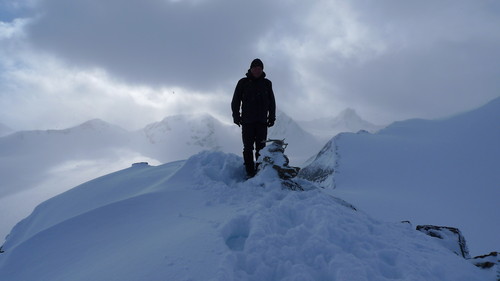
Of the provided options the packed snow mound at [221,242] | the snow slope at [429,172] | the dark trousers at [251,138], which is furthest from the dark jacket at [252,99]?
the snow slope at [429,172]

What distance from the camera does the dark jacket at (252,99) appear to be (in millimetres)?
6664

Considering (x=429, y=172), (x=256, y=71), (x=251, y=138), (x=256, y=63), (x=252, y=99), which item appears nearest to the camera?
(x=256, y=63)

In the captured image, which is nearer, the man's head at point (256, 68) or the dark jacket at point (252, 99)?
the man's head at point (256, 68)

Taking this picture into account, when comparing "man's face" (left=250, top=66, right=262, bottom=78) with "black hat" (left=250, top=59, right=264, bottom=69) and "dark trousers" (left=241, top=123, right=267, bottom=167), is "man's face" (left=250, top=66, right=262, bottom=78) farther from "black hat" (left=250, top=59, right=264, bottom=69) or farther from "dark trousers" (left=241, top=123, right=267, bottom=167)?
"dark trousers" (left=241, top=123, right=267, bottom=167)

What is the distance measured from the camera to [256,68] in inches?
254

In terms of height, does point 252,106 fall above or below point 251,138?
above

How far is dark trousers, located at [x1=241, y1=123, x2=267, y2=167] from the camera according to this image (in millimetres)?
6754

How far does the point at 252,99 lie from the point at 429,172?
1127cm

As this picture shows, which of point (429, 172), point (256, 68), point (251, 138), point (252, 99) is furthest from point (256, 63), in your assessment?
point (429, 172)

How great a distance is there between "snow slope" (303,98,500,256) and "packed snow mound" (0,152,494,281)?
573 cm

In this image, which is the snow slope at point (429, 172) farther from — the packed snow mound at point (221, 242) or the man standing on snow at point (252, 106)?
the packed snow mound at point (221, 242)

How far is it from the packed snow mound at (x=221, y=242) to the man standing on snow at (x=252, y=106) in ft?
4.95

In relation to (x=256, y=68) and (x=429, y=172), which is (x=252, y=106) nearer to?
(x=256, y=68)

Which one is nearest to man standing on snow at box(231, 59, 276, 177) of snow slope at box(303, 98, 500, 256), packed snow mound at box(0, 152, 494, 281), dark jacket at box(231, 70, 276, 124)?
dark jacket at box(231, 70, 276, 124)
